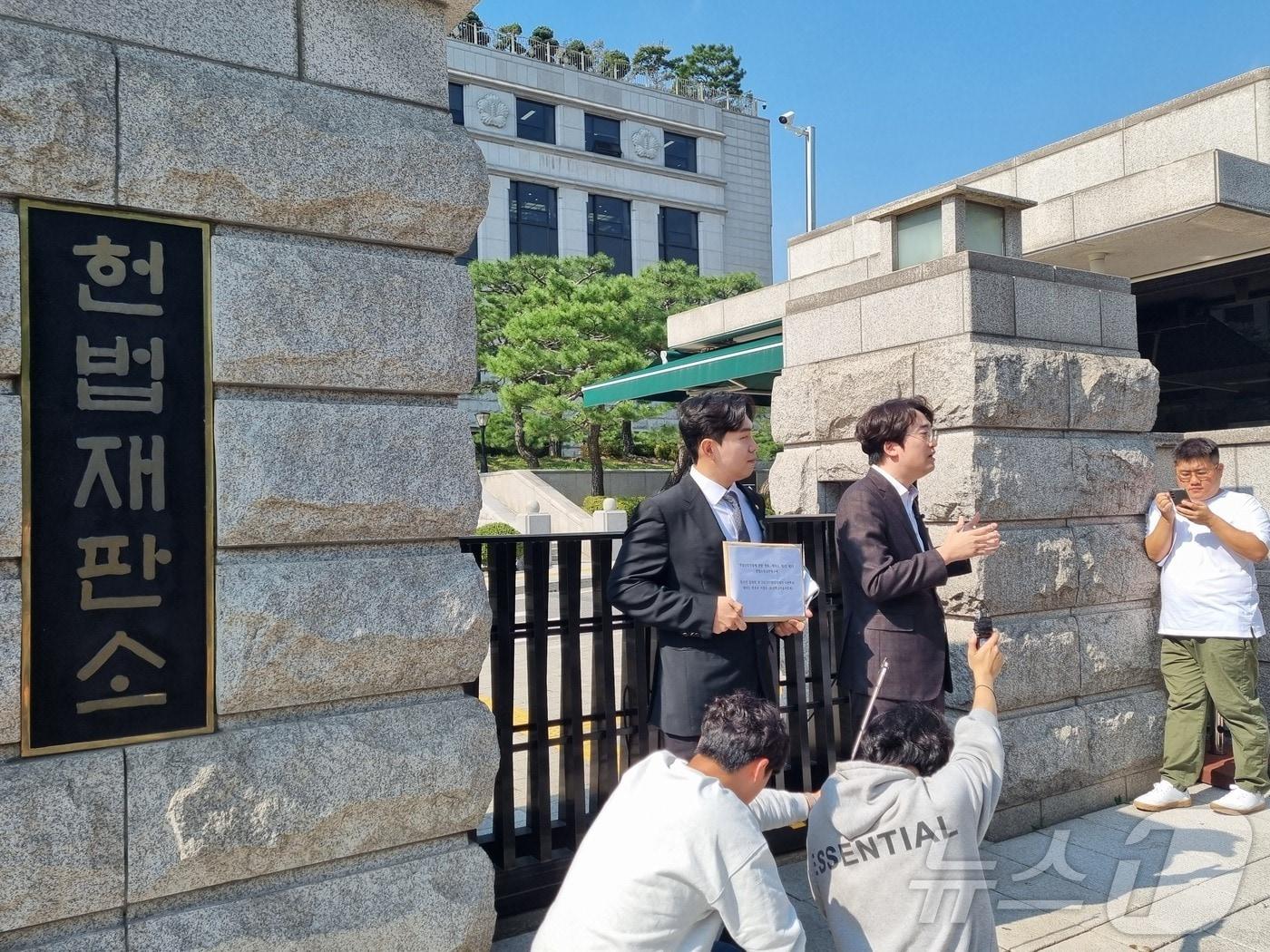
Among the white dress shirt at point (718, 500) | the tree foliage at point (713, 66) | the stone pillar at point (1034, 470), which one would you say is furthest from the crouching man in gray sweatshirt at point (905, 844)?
the tree foliage at point (713, 66)

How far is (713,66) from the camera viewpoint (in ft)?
224

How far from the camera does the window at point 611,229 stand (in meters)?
47.1

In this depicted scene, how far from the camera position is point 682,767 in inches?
94.2

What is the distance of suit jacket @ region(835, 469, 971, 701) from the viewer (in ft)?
12.7

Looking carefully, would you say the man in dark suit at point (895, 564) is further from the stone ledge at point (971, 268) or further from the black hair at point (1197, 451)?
the black hair at point (1197, 451)

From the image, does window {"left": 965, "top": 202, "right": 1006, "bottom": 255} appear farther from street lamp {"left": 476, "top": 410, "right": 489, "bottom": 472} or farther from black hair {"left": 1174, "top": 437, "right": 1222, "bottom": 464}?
street lamp {"left": 476, "top": 410, "right": 489, "bottom": 472}

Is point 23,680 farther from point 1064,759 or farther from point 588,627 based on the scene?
point 1064,759

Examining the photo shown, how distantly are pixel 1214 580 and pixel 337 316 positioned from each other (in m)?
4.77

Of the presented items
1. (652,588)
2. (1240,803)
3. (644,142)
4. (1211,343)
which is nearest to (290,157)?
(652,588)

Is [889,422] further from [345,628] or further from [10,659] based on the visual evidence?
[10,659]

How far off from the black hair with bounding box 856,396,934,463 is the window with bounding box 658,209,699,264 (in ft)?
152

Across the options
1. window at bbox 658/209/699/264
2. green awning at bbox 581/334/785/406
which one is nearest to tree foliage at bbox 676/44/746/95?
window at bbox 658/209/699/264

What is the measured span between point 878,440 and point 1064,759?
2.35 m

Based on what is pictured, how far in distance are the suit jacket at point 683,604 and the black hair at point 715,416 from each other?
19cm
